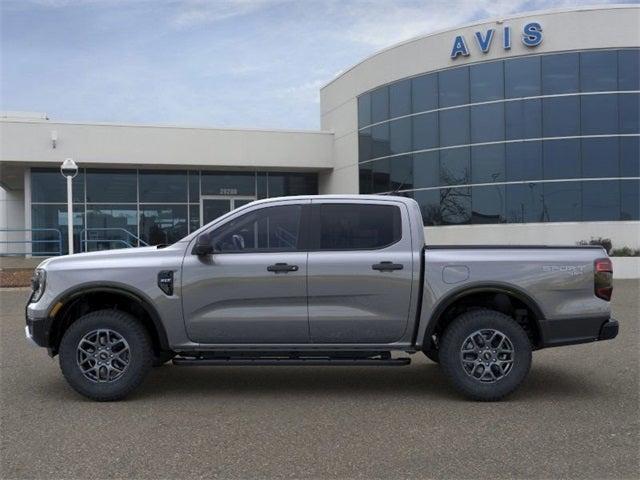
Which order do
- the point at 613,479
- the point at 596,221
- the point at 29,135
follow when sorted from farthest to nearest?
the point at 29,135 → the point at 596,221 → the point at 613,479

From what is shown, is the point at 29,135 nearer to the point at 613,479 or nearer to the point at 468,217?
the point at 468,217

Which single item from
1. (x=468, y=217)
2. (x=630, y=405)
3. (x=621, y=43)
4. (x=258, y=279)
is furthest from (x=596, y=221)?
(x=258, y=279)

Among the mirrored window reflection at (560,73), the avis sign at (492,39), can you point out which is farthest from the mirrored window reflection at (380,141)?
the mirrored window reflection at (560,73)

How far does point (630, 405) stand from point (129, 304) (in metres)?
4.68

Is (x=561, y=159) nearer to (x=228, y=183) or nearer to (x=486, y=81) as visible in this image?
(x=486, y=81)

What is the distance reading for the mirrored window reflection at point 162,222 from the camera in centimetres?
2611

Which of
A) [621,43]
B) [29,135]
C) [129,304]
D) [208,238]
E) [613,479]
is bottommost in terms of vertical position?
[613,479]

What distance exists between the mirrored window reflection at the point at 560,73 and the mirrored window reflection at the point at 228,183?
12488mm

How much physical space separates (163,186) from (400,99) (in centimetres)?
1031

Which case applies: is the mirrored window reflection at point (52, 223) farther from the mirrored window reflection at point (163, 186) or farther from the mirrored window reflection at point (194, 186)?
the mirrored window reflection at point (194, 186)

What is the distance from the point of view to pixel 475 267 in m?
5.77

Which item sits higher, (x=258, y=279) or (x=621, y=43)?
(x=621, y=43)

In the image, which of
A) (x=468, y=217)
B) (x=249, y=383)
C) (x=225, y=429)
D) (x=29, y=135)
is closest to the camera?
(x=225, y=429)

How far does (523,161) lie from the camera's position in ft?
70.7
